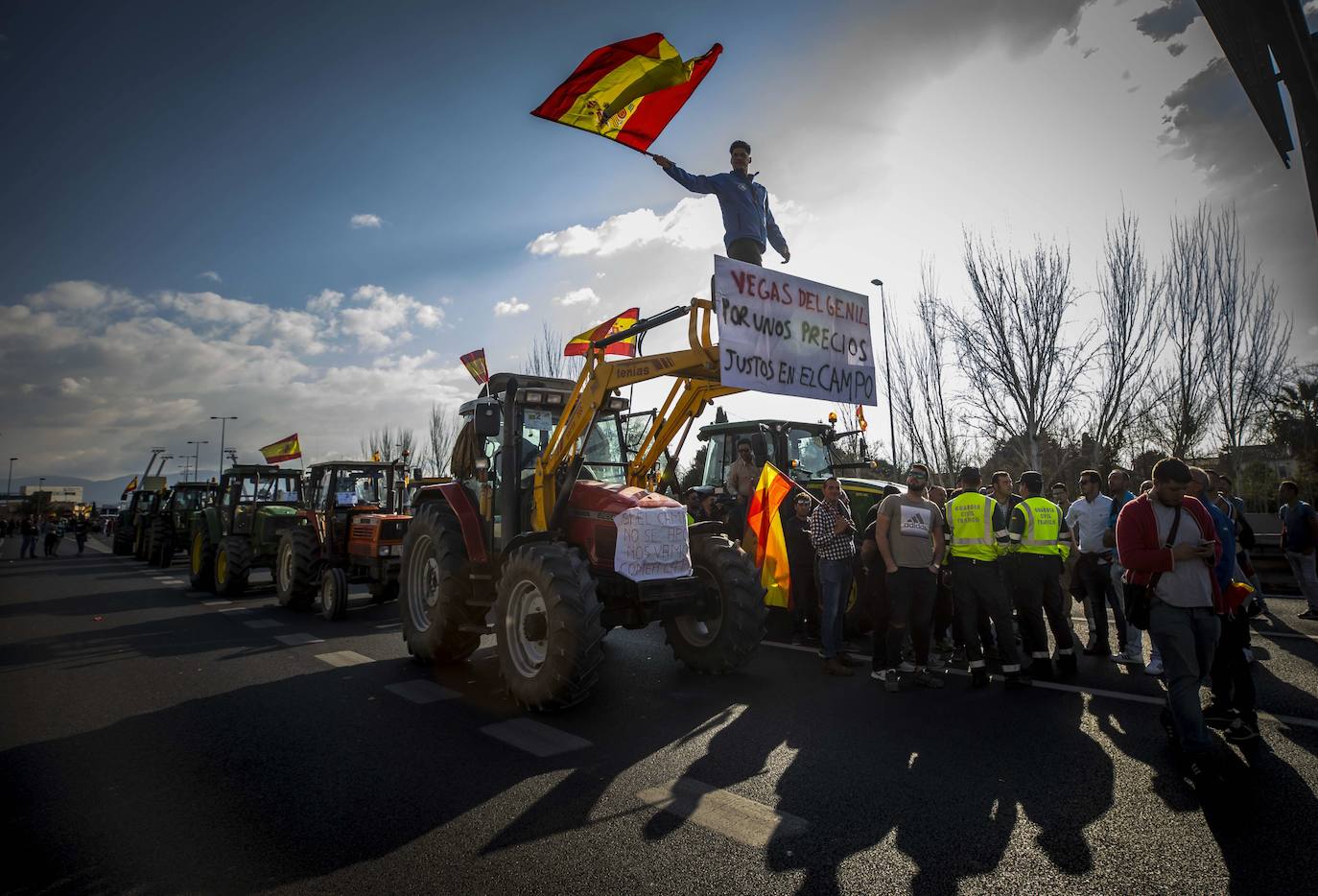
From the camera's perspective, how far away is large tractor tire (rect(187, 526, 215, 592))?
45.4ft

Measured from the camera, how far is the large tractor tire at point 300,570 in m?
10.8

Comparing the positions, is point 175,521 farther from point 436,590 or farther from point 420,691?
point 420,691

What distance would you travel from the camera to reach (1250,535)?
7883 millimetres

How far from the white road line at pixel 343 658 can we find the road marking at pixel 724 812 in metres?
4.57

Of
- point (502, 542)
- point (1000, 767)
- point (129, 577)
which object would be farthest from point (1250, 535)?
point (129, 577)

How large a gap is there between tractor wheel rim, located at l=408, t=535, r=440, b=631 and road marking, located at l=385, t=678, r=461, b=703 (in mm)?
978

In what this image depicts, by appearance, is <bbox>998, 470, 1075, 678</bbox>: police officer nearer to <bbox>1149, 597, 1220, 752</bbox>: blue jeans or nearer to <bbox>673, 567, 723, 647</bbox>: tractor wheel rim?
<bbox>1149, 597, 1220, 752</bbox>: blue jeans

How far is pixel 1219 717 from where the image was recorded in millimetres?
4742

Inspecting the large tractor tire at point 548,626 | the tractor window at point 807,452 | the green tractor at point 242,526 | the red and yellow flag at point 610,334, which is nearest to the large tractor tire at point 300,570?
the green tractor at point 242,526

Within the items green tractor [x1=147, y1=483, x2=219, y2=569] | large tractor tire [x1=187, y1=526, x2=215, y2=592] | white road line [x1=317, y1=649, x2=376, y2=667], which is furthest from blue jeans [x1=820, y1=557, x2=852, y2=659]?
green tractor [x1=147, y1=483, x2=219, y2=569]

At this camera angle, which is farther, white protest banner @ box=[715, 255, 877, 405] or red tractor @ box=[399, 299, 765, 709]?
red tractor @ box=[399, 299, 765, 709]

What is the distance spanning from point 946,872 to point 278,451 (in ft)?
57.9

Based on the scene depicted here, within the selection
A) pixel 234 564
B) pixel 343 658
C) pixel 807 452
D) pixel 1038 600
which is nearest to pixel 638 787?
pixel 1038 600

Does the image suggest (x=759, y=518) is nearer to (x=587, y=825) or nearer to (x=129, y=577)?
(x=587, y=825)
